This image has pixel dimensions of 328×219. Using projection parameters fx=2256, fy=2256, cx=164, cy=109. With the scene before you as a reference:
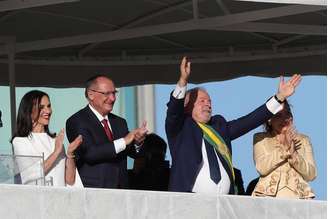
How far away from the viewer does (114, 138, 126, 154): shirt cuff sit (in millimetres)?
21859

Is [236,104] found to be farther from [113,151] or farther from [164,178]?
[113,151]

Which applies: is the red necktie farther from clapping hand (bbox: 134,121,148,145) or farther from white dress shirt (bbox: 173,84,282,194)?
white dress shirt (bbox: 173,84,282,194)

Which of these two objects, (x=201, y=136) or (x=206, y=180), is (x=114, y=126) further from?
(x=206, y=180)

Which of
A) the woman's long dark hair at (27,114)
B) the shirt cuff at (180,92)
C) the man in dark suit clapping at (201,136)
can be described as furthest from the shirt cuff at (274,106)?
the woman's long dark hair at (27,114)

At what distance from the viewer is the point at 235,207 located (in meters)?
21.3

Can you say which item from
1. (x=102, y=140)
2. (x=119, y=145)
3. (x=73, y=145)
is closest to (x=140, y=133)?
(x=119, y=145)

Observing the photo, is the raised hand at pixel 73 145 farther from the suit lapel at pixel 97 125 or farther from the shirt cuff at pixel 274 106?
the shirt cuff at pixel 274 106

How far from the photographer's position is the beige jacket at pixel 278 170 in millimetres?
21984

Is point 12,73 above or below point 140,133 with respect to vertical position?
above

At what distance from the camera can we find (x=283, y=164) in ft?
72.3

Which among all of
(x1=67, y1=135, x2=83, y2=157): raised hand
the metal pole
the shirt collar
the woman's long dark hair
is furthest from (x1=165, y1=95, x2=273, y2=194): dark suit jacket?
the metal pole

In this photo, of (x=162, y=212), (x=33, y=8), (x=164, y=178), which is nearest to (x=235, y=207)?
(x=162, y=212)

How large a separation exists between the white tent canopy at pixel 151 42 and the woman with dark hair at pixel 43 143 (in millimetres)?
4824

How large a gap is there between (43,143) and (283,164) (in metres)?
2.35
